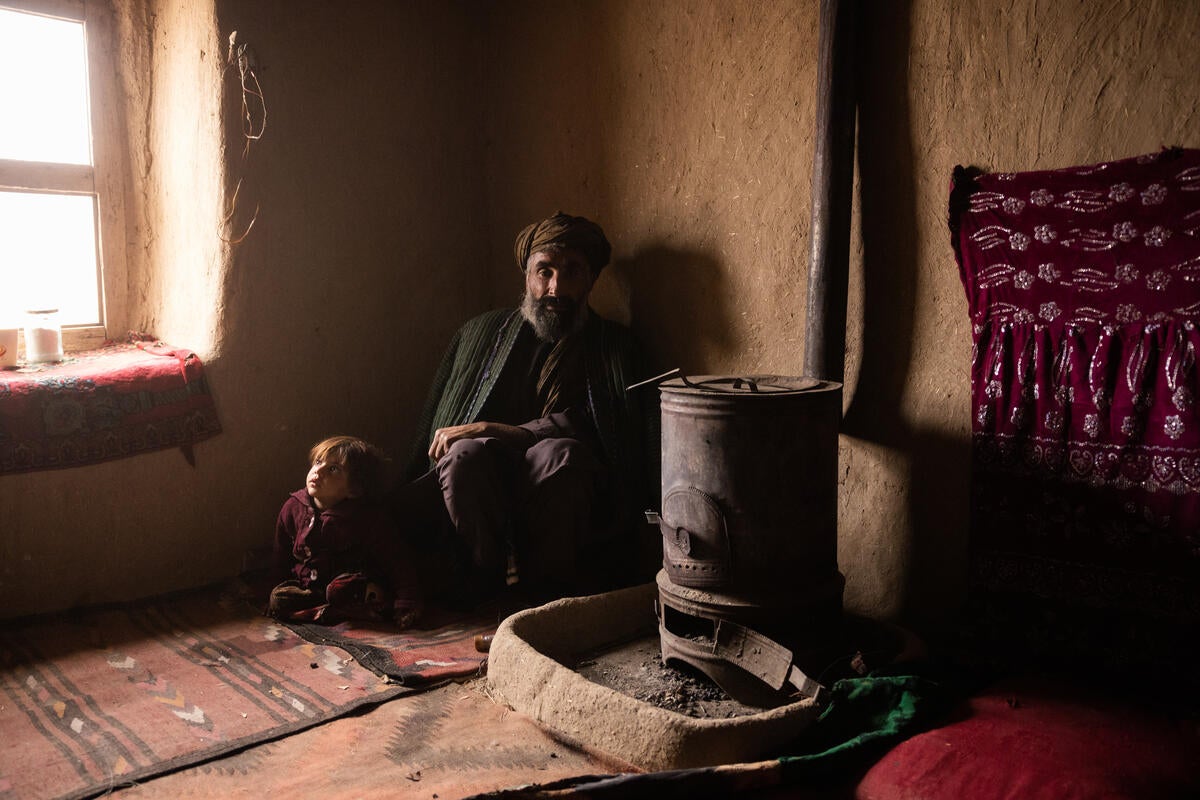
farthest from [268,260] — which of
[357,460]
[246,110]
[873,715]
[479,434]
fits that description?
[873,715]

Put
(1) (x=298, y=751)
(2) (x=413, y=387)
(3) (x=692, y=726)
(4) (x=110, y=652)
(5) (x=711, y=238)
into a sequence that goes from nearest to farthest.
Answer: (3) (x=692, y=726) < (1) (x=298, y=751) < (4) (x=110, y=652) < (5) (x=711, y=238) < (2) (x=413, y=387)

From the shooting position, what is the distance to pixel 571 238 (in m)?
3.33

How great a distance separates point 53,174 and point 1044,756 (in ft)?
12.3

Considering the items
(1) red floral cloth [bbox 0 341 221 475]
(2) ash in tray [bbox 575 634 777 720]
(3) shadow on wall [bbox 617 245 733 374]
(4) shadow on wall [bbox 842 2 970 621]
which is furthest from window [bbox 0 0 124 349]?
(4) shadow on wall [bbox 842 2 970 621]

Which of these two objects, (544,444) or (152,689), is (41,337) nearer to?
(152,689)

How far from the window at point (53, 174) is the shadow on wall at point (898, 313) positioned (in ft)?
9.52

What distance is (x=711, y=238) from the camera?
3.19m

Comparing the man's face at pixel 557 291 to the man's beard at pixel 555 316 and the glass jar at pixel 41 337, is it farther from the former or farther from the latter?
the glass jar at pixel 41 337

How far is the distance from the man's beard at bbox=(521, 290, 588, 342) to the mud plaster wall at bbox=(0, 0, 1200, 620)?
27 cm

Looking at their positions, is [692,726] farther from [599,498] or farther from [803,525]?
[599,498]

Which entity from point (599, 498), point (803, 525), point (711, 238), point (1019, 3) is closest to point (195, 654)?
point (599, 498)

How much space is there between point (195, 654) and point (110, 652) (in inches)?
10.4

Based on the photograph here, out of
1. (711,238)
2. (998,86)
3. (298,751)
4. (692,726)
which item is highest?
(998,86)

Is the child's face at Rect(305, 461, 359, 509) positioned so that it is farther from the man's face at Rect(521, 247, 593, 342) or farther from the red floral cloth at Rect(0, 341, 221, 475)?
the man's face at Rect(521, 247, 593, 342)
